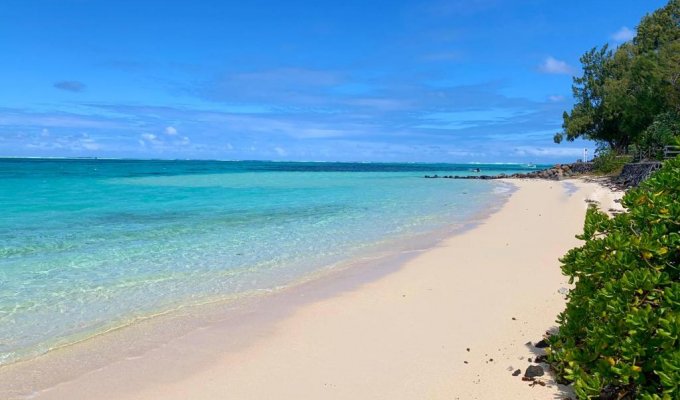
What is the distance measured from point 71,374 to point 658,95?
46.3 metres

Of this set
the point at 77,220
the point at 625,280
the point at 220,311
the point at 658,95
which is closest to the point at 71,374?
the point at 220,311

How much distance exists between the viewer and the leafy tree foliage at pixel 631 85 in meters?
37.4

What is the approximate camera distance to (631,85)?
48688mm

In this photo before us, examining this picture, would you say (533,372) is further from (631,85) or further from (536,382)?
(631,85)

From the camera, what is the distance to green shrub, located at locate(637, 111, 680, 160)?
34.4 meters

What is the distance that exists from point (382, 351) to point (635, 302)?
298cm

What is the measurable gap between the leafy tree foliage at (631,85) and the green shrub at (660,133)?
1125mm

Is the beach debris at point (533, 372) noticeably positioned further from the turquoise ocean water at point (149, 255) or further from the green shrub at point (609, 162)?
the green shrub at point (609, 162)

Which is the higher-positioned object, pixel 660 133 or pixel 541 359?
pixel 660 133

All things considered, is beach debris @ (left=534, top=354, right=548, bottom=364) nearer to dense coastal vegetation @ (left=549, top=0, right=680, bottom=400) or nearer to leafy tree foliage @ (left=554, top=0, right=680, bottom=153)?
dense coastal vegetation @ (left=549, top=0, right=680, bottom=400)

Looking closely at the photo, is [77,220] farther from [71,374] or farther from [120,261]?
[71,374]

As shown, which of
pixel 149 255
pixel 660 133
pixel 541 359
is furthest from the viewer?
pixel 660 133

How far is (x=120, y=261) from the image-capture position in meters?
11.3

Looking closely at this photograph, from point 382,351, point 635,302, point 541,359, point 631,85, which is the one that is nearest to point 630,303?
point 635,302
